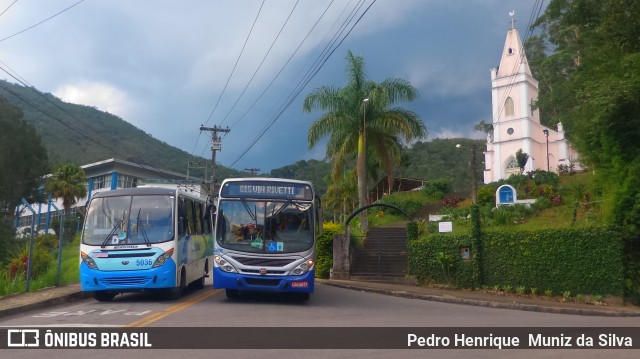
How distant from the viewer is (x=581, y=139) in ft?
65.4

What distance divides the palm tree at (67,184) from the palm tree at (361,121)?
3175 centimetres

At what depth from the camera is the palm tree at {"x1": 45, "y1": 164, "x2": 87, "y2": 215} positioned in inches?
2000

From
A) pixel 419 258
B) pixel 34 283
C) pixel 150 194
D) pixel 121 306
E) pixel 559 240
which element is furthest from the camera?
pixel 419 258

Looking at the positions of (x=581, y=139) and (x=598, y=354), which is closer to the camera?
(x=598, y=354)

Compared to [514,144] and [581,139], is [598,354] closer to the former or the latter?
[581,139]

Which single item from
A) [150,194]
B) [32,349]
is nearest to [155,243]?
[150,194]

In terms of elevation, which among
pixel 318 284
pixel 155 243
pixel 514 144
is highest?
pixel 514 144

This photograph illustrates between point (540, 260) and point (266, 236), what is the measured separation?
9390mm

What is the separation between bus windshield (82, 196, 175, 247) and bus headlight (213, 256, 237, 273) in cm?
127

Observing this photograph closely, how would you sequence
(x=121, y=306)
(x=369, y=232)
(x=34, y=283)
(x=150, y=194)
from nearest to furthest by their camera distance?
(x=121, y=306) < (x=150, y=194) < (x=34, y=283) < (x=369, y=232)

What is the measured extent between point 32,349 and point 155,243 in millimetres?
5691

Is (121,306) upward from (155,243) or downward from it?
downward

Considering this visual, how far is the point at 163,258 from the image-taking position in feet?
44.1

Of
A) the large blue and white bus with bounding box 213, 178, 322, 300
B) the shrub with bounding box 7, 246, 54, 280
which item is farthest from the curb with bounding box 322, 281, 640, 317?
the shrub with bounding box 7, 246, 54, 280
